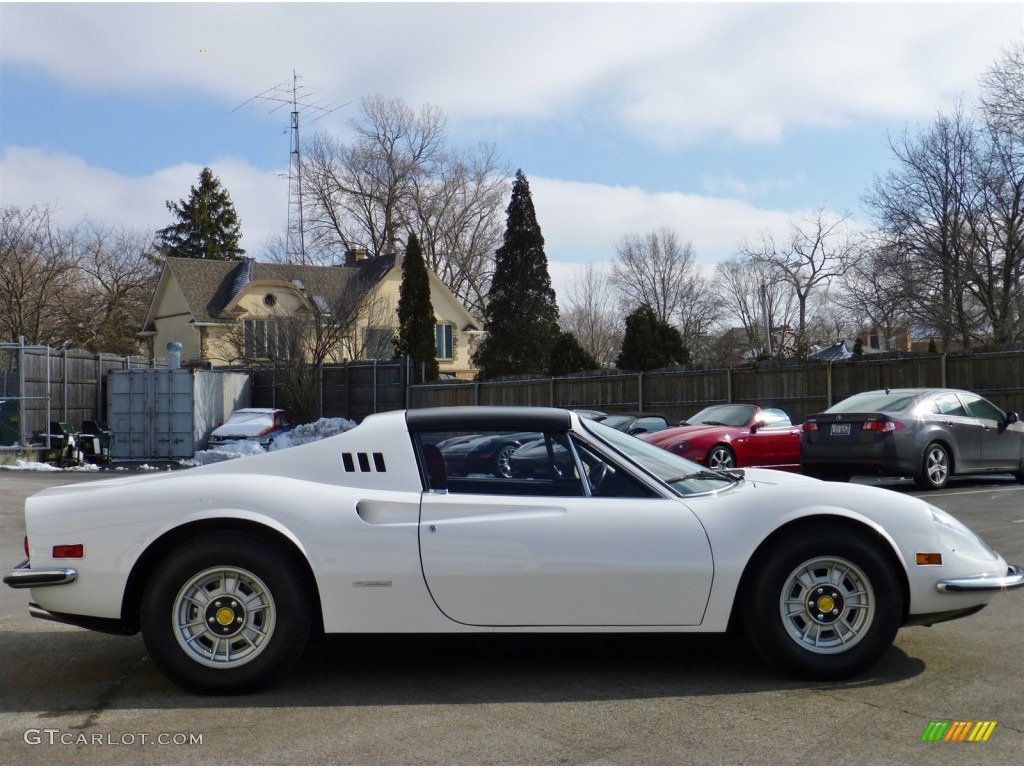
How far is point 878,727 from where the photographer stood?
4082 mm

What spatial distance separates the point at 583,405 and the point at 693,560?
22.3m

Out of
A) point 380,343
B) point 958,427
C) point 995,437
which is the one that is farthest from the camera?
point 380,343

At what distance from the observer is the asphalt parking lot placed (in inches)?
152

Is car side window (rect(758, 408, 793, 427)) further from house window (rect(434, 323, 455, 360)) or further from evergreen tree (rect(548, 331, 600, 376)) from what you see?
house window (rect(434, 323, 455, 360))

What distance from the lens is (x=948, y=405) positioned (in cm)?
1361

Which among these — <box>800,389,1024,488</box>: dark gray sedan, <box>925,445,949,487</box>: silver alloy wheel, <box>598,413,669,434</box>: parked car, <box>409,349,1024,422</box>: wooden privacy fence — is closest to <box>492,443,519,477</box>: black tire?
<box>800,389,1024,488</box>: dark gray sedan

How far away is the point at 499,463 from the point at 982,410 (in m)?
11.0

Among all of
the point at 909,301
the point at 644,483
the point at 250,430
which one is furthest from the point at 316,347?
the point at 644,483

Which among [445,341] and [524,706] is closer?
[524,706]

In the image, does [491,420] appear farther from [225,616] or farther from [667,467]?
[225,616]

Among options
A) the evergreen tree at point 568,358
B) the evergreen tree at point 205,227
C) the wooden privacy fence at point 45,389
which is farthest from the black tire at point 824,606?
the evergreen tree at point 205,227

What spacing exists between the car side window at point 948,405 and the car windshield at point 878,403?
29cm

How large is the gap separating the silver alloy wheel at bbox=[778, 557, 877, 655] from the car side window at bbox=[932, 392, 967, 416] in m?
9.60

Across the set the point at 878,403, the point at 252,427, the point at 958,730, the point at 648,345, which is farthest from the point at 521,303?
the point at 958,730
